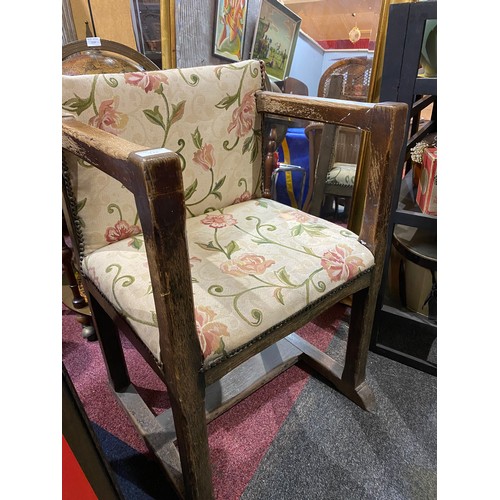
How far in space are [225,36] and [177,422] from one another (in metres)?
1.08

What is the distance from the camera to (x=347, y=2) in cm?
105

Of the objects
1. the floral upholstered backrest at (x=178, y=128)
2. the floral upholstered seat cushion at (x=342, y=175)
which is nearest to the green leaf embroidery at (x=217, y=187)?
the floral upholstered backrest at (x=178, y=128)

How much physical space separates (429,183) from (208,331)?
70 centimetres

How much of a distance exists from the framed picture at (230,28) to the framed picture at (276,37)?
5 cm

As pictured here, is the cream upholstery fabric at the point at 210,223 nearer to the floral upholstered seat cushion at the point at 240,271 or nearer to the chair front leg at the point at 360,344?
the floral upholstered seat cushion at the point at 240,271

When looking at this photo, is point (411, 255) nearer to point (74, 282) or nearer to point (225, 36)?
point (225, 36)

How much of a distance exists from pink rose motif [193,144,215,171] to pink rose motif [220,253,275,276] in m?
0.27

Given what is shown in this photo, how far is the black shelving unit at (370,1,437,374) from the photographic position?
866 millimetres

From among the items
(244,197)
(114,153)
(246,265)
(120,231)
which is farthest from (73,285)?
(114,153)

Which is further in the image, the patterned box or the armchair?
the patterned box

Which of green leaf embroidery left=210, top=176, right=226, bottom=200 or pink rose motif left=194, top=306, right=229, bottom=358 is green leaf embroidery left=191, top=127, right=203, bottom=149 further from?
pink rose motif left=194, top=306, right=229, bottom=358

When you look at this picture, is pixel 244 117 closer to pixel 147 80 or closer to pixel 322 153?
pixel 147 80

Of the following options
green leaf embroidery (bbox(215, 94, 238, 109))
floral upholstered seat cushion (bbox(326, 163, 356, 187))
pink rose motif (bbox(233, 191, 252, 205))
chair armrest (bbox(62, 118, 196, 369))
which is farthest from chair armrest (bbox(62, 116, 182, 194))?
floral upholstered seat cushion (bbox(326, 163, 356, 187))

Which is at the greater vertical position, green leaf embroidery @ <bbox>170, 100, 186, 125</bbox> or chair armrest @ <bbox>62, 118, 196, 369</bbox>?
green leaf embroidery @ <bbox>170, 100, 186, 125</bbox>
